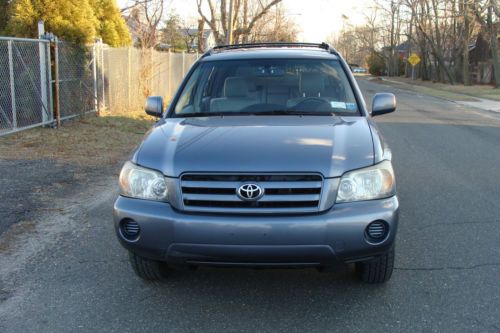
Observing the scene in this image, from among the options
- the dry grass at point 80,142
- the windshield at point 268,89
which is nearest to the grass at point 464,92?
the dry grass at point 80,142

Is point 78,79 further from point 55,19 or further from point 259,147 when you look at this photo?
point 259,147

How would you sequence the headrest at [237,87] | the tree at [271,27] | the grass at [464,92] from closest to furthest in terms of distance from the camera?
the headrest at [237,87]
the grass at [464,92]
the tree at [271,27]

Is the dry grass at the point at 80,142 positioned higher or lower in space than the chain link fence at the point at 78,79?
lower

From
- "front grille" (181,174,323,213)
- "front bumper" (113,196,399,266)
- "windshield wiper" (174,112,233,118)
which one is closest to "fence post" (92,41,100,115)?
"windshield wiper" (174,112,233,118)

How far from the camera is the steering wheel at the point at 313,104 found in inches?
177

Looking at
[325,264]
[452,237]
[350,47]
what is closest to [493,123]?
[452,237]

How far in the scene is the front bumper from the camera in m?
3.16

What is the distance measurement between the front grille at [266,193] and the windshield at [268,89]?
1.31 m

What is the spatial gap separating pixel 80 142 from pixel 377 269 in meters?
7.67

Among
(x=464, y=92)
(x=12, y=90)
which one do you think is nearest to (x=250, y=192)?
(x=12, y=90)

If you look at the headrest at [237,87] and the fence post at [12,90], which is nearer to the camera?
the headrest at [237,87]

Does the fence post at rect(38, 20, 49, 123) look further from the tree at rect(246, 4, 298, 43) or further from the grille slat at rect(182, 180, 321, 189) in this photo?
the tree at rect(246, 4, 298, 43)

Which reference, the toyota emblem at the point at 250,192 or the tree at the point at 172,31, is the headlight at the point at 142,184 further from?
the tree at the point at 172,31

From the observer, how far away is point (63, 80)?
39.1 ft
